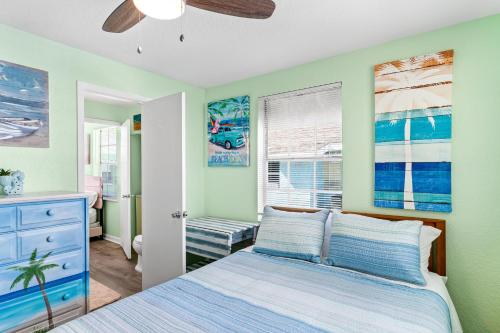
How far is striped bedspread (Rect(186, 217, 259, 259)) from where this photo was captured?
2771 millimetres

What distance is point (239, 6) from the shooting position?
4.43 feet

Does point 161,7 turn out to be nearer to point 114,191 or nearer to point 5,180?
point 5,180

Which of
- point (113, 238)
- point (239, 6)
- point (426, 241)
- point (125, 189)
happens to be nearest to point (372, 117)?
point (426, 241)

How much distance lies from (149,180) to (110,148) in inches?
91.0

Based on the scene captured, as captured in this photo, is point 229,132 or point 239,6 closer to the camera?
point 239,6

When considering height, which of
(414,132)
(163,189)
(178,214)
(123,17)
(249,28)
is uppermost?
(249,28)

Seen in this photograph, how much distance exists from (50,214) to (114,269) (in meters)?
→ 2.01

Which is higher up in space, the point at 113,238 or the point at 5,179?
the point at 5,179

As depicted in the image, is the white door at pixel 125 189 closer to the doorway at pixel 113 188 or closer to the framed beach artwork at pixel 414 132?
the doorway at pixel 113 188

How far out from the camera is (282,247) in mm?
2248

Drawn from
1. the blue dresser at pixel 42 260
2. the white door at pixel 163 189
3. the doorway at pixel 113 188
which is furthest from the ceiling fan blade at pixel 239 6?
the doorway at pixel 113 188

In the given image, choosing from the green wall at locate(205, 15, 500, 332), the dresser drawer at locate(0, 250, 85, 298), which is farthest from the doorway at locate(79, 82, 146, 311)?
the green wall at locate(205, 15, 500, 332)

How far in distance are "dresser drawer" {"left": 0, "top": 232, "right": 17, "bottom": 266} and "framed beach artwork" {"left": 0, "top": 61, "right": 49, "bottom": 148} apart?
2.39 feet

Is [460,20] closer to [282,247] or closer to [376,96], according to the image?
[376,96]
